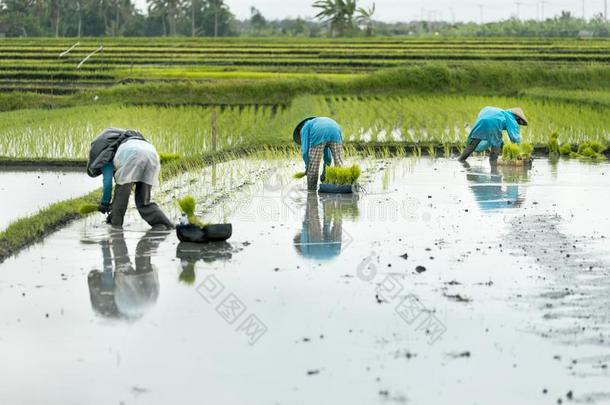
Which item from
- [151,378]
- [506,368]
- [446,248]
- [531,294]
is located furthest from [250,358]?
[446,248]

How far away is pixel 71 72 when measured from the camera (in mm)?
26672

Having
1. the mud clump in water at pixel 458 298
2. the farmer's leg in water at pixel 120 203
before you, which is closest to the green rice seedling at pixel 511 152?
the farmer's leg in water at pixel 120 203

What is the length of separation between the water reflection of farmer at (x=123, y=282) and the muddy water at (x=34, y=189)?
1.39 metres

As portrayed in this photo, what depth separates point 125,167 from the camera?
781 centimetres

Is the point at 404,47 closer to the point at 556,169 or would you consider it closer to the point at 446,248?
the point at 556,169

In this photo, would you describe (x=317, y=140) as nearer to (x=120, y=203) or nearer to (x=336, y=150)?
(x=336, y=150)

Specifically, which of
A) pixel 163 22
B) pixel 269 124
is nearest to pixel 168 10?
pixel 163 22

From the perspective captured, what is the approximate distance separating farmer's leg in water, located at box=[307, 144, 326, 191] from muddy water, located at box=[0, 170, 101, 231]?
81.8 inches

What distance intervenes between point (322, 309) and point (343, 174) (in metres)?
4.39

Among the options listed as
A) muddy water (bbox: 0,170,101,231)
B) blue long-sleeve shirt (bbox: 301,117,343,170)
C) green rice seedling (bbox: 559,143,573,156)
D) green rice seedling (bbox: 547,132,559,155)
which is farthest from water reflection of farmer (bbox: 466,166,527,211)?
muddy water (bbox: 0,170,101,231)

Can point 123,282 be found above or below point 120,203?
below

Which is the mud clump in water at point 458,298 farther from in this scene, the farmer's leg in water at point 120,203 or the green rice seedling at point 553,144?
the green rice seedling at point 553,144

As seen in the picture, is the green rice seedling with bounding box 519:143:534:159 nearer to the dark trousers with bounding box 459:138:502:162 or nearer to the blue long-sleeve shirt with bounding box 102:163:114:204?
the dark trousers with bounding box 459:138:502:162

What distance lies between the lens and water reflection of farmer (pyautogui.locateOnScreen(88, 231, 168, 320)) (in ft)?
18.9
